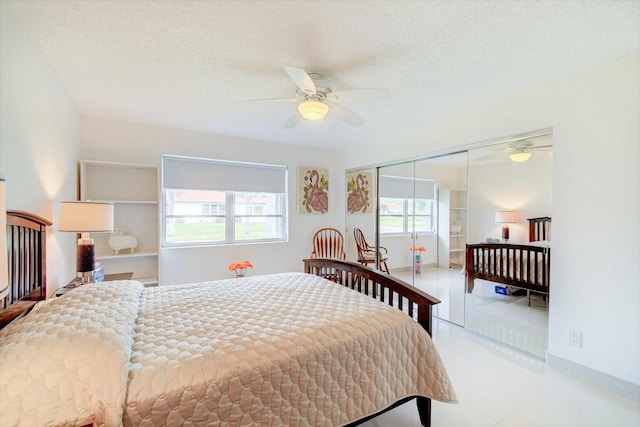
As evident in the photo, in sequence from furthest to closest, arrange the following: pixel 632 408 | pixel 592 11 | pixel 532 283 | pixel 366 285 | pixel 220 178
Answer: pixel 220 178 < pixel 532 283 < pixel 366 285 < pixel 632 408 < pixel 592 11

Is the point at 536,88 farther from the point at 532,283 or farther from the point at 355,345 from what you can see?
the point at 355,345

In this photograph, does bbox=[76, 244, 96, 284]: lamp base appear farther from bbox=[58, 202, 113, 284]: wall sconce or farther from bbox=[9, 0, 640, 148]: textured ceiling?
bbox=[9, 0, 640, 148]: textured ceiling

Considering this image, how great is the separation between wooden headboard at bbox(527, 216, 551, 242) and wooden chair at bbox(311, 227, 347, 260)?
104 inches

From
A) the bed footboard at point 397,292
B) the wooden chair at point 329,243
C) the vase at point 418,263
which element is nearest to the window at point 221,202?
the wooden chair at point 329,243

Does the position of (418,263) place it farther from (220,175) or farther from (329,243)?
(220,175)

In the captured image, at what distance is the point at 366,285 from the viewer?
7.09 ft

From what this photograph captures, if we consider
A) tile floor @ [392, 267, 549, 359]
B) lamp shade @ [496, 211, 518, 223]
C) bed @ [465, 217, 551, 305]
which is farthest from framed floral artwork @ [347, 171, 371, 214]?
lamp shade @ [496, 211, 518, 223]

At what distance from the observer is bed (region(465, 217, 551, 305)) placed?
2.41m

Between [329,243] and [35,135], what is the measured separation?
11.9 ft

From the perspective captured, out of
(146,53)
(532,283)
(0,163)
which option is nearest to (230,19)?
(146,53)

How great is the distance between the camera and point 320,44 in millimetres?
1778

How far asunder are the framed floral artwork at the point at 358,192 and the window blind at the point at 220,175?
41.4 inches

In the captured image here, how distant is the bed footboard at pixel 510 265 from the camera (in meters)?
2.43

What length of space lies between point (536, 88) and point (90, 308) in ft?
11.1
